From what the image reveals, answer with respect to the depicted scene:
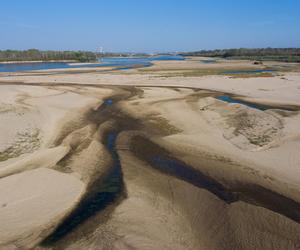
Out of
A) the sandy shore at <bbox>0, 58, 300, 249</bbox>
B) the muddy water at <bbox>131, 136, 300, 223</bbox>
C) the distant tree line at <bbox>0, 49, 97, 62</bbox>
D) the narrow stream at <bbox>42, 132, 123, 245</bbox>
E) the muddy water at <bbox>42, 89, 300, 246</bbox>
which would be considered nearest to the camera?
the sandy shore at <bbox>0, 58, 300, 249</bbox>

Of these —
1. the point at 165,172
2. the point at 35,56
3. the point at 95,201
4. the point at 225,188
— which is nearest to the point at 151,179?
the point at 165,172

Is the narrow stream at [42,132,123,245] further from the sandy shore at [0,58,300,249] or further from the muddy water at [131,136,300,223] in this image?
the muddy water at [131,136,300,223]

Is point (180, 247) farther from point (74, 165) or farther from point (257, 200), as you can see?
point (74, 165)

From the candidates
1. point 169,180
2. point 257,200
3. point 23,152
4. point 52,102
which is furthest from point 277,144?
point 52,102

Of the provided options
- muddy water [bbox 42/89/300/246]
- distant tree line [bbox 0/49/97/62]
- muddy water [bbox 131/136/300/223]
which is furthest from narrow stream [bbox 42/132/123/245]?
distant tree line [bbox 0/49/97/62]

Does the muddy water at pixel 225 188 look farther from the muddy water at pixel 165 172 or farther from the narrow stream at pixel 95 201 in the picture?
the narrow stream at pixel 95 201

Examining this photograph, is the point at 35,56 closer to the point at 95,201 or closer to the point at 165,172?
the point at 165,172

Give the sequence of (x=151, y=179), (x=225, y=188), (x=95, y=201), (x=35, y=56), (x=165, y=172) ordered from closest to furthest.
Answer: (x=95, y=201) < (x=225, y=188) < (x=151, y=179) < (x=165, y=172) < (x=35, y=56)

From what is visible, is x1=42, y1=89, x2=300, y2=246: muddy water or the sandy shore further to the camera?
x1=42, y1=89, x2=300, y2=246: muddy water
